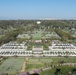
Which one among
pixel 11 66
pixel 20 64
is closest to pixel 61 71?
pixel 11 66

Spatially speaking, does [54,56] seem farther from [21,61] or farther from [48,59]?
[21,61]

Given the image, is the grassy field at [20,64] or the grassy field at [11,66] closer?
the grassy field at [11,66]

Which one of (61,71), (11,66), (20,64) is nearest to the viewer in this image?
(61,71)

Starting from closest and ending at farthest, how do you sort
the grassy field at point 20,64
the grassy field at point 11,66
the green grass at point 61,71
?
the green grass at point 61,71, the grassy field at point 11,66, the grassy field at point 20,64

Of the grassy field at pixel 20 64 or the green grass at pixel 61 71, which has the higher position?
the green grass at pixel 61 71

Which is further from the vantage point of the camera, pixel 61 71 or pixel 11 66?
pixel 11 66

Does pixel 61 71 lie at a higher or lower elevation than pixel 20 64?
higher

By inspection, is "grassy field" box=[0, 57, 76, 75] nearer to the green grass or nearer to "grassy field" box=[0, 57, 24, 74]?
"grassy field" box=[0, 57, 24, 74]

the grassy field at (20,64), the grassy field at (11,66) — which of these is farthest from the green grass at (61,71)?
the grassy field at (11,66)

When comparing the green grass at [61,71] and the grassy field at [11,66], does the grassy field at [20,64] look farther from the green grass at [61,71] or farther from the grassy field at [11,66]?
the green grass at [61,71]

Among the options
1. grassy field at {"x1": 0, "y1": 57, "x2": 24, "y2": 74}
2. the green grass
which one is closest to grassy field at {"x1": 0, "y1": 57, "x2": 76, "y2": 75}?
grassy field at {"x1": 0, "y1": 57, "x2": 24, "y2": 74}

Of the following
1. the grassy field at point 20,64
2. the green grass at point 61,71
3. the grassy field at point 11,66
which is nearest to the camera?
the green grass at point 61,71

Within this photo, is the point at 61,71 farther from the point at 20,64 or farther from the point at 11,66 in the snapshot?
the point at 20,64
